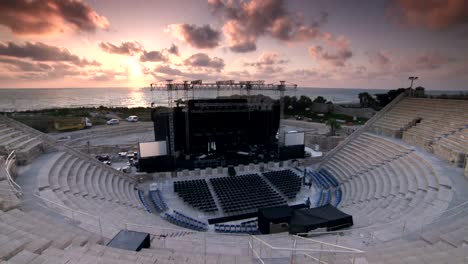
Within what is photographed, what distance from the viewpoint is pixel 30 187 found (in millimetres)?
11227

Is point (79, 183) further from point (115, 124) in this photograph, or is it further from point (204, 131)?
point (115, 124)

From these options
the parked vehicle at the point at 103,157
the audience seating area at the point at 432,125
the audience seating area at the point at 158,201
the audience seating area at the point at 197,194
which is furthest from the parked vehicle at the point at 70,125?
the audience seating area at the point at 432,125

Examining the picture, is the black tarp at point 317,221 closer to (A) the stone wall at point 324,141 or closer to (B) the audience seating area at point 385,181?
(B) the audience seating area at point 385,181

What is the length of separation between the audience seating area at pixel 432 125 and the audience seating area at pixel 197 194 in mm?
17569

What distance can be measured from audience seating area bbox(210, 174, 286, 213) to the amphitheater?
0.19 m

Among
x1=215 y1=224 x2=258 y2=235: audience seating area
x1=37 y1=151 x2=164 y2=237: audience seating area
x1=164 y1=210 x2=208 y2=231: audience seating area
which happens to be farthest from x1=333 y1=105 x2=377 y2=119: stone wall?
x1=37 y1=151 x2=164 y2=237: audience seating area

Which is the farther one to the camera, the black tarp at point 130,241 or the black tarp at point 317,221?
the black tarp at point 317,221

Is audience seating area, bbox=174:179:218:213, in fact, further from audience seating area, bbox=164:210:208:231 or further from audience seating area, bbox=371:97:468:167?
audience seating area, bbox=371:97:468:167

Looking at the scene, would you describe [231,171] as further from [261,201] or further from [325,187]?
[325,187]

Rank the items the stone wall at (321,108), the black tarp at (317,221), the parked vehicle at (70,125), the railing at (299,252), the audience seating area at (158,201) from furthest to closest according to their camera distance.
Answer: the stone wall at (321,108)
the parked vehicle at (70,125)
the audience seating area at (158,201)
the black tarp at (317,221)
the railing at (299,252)

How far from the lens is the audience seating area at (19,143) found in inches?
565

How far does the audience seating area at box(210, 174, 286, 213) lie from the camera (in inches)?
671

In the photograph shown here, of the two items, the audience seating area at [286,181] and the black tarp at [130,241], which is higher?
the black tarp at [130,241]

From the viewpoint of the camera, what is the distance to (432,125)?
20.4m
